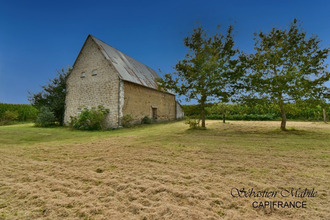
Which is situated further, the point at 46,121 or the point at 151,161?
the point at 46,121

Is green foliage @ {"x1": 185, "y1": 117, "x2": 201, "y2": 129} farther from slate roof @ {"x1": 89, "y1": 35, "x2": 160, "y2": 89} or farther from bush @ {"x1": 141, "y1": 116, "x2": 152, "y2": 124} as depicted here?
bush @ {"x1": 141, "y1": 116, "x2": 152, "y2": 124}

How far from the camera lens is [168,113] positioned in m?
21.3

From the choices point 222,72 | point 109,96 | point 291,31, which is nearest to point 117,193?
point 222,72

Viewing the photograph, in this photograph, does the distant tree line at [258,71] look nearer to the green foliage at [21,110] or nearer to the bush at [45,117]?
the bush at [45,117]

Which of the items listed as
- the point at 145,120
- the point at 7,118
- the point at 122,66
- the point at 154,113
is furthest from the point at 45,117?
the point at 154,113

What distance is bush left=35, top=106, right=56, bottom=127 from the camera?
14250 millimetres

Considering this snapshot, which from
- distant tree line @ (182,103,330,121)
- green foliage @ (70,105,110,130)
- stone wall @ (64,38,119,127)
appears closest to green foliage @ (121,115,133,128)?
stone wall @ (64,38,119,127)

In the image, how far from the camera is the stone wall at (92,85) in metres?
13.1

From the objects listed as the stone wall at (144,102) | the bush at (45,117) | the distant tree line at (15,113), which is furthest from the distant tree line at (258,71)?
the distant tree line at (15,113)

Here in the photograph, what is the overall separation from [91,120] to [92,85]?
3768 mm

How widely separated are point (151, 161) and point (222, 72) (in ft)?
26.7

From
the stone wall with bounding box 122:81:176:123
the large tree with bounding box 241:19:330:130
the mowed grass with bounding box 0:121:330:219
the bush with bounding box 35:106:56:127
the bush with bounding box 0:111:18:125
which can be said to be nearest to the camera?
the mowed grass with bounding box 0:121:330:219

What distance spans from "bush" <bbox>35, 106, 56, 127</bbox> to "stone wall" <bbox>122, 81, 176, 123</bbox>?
7089 mm

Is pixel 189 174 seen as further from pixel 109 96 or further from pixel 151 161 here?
pixel 109 96
